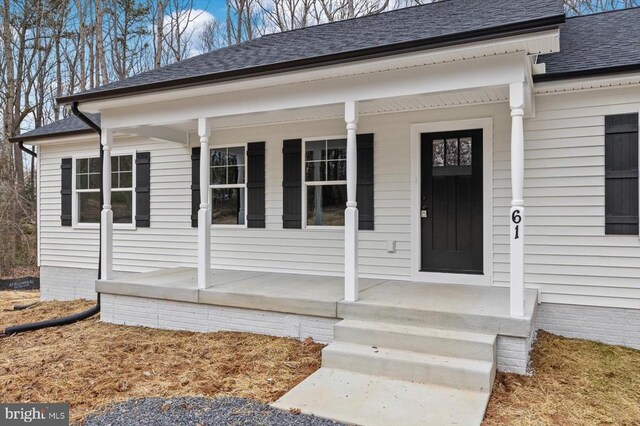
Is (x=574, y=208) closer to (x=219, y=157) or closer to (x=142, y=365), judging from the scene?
(x=142, y=365)

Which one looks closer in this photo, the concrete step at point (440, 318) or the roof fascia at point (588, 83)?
the concrete step at point (440, 318)

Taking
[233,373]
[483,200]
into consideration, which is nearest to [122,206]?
[233,373]

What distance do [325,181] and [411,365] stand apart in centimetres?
304

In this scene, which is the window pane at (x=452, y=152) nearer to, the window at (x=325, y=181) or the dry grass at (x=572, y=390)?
the window at (x=325, y=181)

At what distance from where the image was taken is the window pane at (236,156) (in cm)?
645

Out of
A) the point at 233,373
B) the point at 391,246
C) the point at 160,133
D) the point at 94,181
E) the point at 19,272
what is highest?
the point at 160,133

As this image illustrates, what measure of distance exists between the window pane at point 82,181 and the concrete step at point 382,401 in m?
6.20

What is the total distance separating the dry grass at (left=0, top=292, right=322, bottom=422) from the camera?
3391mm

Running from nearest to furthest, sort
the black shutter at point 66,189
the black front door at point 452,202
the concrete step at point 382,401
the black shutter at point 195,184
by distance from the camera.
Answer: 1. the concrete step at point 382,401
2. the black front door at point 452,202
3. the black shutter at point 195,184
4. the black shutter at point 66,189

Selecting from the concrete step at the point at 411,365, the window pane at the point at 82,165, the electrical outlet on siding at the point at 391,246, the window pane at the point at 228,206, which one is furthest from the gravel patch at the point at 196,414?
the window pane at the point at 82,165

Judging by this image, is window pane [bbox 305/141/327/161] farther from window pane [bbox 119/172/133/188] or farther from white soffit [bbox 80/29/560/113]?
window pane [bbox 119/172/133/188]

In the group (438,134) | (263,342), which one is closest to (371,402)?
(263,342)

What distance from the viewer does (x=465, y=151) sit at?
5.18m

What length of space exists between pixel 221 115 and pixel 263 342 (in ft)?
8.37
